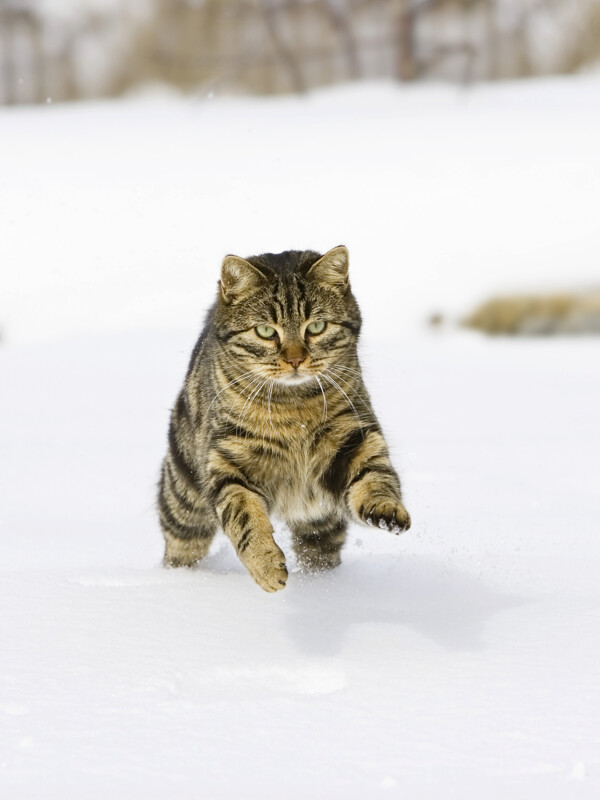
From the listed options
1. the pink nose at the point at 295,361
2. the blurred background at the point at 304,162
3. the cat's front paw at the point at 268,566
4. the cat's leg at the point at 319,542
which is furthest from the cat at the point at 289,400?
the blurred background at the point at 304,162

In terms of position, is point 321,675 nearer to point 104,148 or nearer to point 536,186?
point 536,186

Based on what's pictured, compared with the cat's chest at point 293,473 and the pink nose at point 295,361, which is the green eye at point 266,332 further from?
the cat's chest at point 293,473

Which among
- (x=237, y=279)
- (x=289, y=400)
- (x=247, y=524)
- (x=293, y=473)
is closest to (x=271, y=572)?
(x=247, y=524)

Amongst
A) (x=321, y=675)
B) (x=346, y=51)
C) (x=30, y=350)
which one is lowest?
(x=30, y=350)

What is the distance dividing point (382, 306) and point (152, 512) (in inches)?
175

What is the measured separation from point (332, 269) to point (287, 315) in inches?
9.1

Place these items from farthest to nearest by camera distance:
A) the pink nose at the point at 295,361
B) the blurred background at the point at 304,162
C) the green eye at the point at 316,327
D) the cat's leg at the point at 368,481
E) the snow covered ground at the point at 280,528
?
the blurred background at the point at 304,162, the green eye at the point at 316,327, the pink nose at the point at 295,361, the cat's leg at the point at 368,481, the snow covered ground at the point at 280,528

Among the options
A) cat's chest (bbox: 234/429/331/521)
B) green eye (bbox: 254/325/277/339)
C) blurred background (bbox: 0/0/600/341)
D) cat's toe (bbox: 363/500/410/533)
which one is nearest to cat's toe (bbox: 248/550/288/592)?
cat's toe (bbox: 363/500/410/533)

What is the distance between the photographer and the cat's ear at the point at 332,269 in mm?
3353

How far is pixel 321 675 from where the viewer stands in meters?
2.64

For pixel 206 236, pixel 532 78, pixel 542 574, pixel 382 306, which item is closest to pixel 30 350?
pixel 206 236

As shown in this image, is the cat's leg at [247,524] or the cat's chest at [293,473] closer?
the cat's leg at [247,524]

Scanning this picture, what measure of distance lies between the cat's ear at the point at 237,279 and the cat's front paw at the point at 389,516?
830 mm

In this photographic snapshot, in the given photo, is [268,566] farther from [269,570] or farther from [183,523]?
[183,523]
